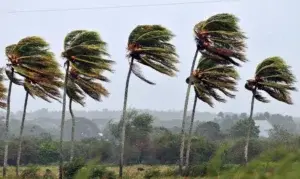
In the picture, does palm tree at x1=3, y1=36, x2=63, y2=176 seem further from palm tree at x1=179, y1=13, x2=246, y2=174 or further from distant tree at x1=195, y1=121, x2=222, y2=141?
distant tree at x1=195, y1=121, x2=222, y2=141

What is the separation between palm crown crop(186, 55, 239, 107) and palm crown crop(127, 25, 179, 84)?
7.50 ft

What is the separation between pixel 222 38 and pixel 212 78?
2157 mm

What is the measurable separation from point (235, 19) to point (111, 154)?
2342cm

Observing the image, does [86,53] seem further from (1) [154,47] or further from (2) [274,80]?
(2) [274,80]

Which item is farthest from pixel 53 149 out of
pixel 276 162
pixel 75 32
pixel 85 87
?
pixel 276 162

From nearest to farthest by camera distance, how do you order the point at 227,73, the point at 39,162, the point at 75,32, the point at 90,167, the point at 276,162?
the point at 90,167 < the point at 276,162 < the point at 75,32 < the point at 227,73 < the point at 39,162

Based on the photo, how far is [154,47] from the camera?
18.1 metres

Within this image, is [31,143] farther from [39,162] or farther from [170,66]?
[170,66]

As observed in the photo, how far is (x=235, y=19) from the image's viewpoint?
1858cm

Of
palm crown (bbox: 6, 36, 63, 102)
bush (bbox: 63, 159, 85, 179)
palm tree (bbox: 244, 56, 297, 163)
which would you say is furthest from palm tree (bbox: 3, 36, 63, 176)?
palm tree (bbox: 244, 56, 297, 163)

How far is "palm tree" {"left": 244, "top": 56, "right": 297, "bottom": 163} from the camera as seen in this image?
20312 millimetres

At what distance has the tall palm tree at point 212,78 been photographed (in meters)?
19.7

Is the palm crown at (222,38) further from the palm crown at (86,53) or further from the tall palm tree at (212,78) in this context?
the palm crown at (86,53)

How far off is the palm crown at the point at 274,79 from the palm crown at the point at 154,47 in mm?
4895
